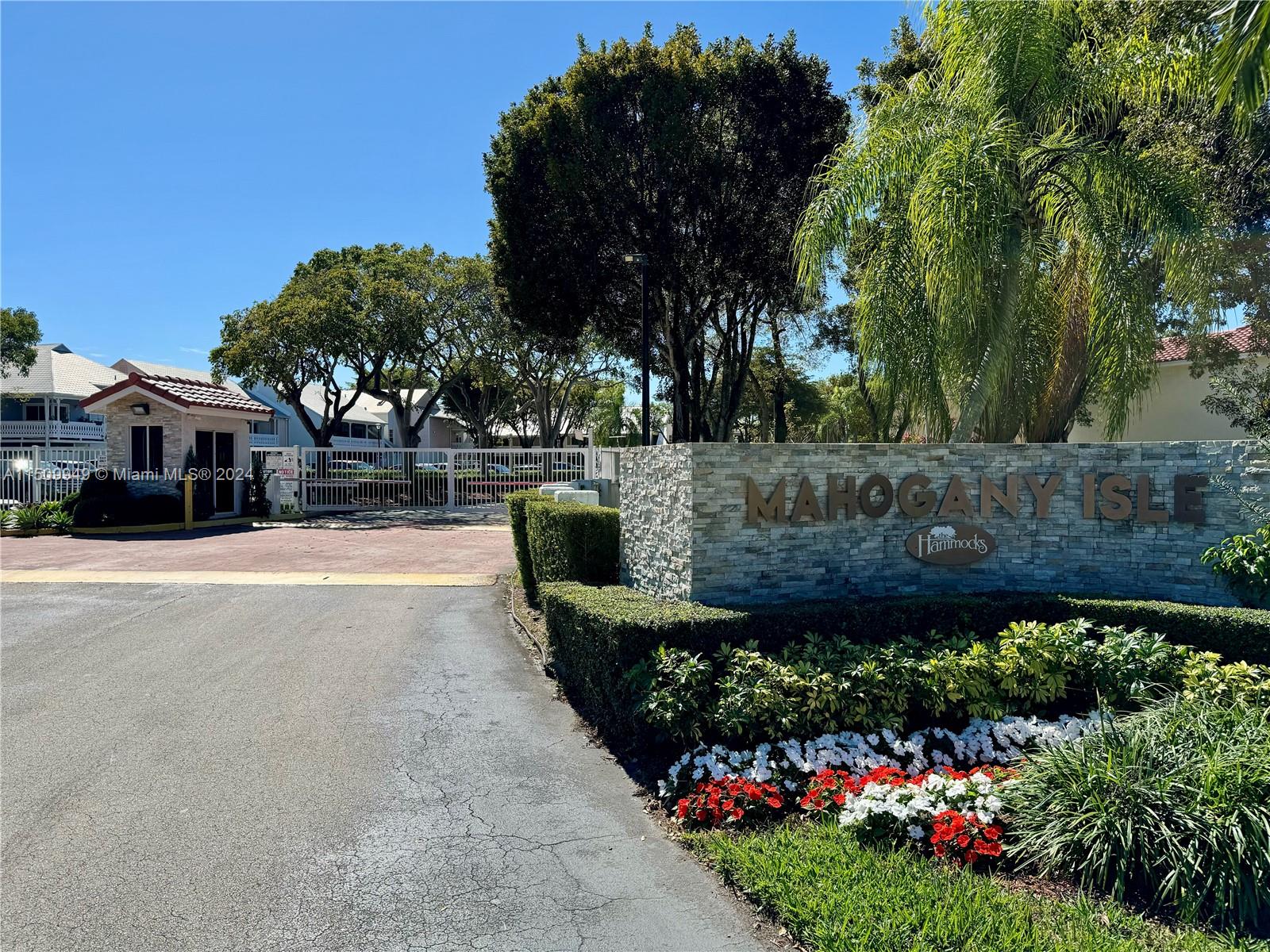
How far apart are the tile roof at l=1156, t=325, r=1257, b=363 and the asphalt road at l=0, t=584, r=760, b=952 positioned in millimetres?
13618

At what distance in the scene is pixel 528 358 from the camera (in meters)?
35.1

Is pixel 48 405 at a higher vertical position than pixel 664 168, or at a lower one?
lower

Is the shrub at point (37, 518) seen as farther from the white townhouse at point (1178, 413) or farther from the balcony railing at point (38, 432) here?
the white townhouse at point (1178, 413)

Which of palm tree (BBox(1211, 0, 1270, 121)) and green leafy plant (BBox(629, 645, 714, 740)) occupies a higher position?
palm tree (BBox(1211, 0, 1270, 121))

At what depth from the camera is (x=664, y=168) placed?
18.7m

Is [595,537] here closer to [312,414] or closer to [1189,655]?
[1189,655]

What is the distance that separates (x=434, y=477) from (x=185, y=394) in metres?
7.62

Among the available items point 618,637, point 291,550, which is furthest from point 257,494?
point 618,637

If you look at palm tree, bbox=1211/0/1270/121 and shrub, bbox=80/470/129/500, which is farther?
shrub, bbox=80/470/129/500

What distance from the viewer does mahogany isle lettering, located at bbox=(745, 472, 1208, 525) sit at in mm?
7621

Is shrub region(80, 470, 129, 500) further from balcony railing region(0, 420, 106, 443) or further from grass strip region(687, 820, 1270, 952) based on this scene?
balcony railing region(0, 420, 106, 443)

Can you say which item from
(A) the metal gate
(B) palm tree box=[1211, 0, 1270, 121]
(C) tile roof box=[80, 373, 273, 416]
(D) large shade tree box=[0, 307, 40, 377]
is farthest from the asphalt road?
(D) large shade tree box=[0, 307, 40, 377]

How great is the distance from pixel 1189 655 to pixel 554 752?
473cm

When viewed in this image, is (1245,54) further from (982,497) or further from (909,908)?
(909,908)
